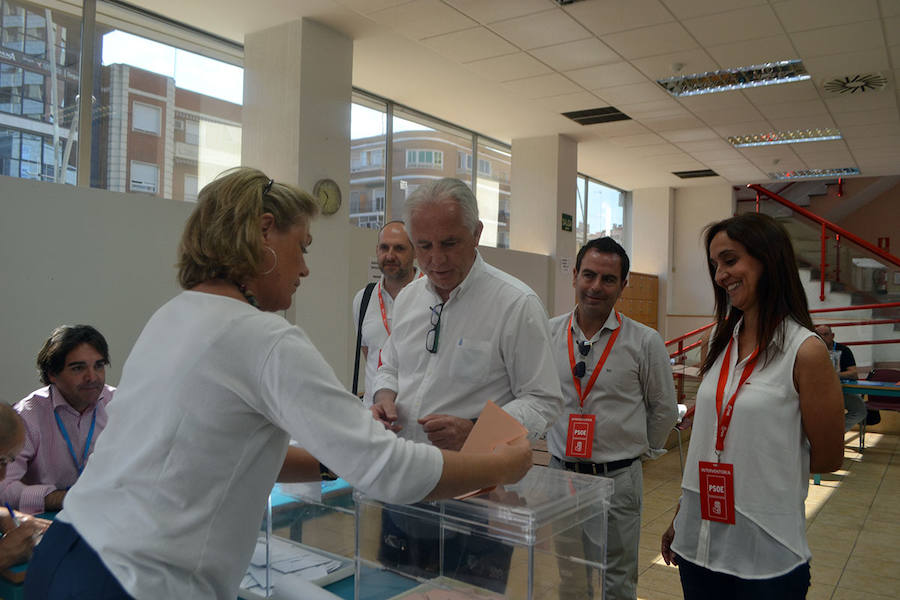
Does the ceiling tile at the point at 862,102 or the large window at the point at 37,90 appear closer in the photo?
the large window at the point at 37,90

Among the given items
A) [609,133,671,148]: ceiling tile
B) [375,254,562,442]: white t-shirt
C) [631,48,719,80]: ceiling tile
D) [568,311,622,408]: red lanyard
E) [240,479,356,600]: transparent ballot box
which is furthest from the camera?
[609,133,671,148]: ceiling tile

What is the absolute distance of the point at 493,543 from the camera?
114 cm

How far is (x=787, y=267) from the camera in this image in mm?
1667

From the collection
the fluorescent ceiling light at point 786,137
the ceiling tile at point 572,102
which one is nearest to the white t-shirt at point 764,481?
the ceiling tile at point 572,102

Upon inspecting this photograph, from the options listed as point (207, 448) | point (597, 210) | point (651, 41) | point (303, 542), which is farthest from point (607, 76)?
point (207, 448)

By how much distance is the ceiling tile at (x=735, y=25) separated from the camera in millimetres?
4824

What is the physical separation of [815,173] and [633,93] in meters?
5.23

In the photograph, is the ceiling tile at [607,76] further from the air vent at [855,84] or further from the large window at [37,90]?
the large window at [37,90]

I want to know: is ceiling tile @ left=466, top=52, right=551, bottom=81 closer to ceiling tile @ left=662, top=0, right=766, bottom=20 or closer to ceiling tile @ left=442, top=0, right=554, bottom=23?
ceiling tile @ left=442, top=0, right=554, bottom=23

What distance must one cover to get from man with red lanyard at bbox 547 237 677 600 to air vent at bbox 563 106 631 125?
17.1ft

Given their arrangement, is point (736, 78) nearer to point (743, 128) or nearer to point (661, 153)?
point (743, 128)

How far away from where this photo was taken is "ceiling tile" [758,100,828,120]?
686 cm

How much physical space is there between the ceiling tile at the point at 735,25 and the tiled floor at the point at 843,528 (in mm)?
3658

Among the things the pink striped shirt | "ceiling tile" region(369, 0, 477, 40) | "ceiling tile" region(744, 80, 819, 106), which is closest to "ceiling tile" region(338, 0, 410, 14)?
"ceiling tile" region(369, 0, 477, 40)
